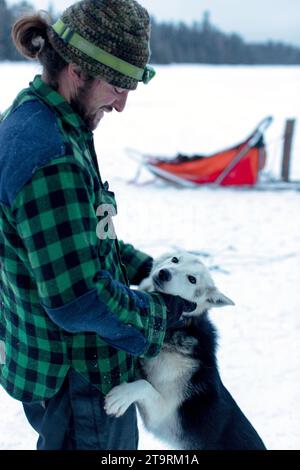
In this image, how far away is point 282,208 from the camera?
7.65 metres

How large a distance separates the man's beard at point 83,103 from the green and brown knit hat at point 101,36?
0.16 ft

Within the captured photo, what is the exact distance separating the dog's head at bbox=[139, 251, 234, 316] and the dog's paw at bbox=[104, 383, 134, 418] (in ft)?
2.11

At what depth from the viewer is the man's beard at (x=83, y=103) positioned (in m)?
1.45

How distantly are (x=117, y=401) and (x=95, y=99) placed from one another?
2.98 feet

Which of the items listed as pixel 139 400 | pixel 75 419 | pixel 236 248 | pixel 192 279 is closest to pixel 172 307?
pixel 75 419

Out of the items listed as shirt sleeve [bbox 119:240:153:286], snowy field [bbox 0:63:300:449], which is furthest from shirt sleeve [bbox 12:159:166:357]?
shirt sleeve [bbox 119:240:153:286]

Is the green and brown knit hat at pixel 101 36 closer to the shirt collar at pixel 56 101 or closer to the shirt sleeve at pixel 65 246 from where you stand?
the shirt collar at pixel 56 101

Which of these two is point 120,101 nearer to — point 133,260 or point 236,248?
point 133,260

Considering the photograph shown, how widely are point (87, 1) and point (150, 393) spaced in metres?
1.41

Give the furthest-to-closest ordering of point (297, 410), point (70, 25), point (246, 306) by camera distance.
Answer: point (246, 306), point (297, 410), point (70, 25)

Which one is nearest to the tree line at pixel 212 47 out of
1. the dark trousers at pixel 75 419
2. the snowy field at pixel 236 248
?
the snowy field at pixel 236 248

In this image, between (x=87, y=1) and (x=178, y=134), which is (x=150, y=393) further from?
(x=178, y=134)

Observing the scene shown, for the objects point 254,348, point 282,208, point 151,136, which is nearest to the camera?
point 254,348

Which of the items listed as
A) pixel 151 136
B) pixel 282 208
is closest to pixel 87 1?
pixel 282 208
